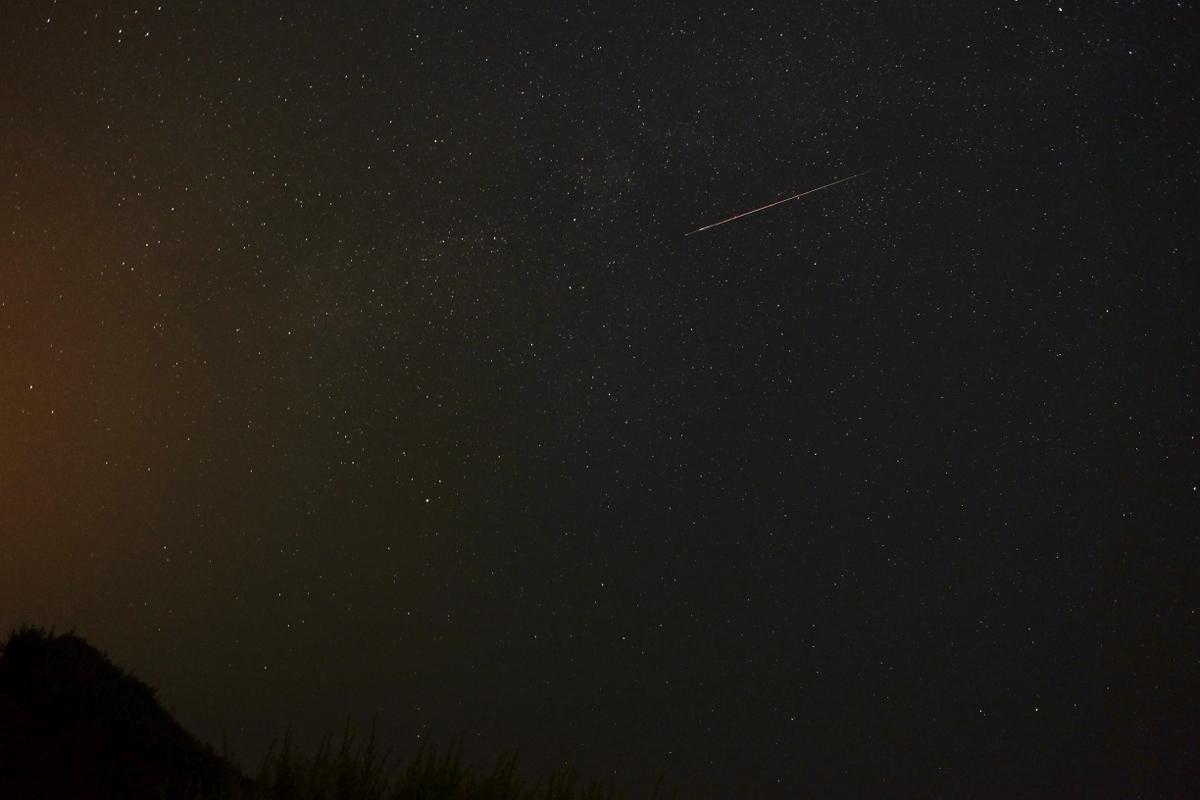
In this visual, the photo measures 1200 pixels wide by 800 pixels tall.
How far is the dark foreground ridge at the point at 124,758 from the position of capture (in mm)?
4910

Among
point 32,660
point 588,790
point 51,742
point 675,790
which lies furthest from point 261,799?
point 675,790

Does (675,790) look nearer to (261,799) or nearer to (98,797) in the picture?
(261,799)

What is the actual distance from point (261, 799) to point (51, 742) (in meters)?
0.96

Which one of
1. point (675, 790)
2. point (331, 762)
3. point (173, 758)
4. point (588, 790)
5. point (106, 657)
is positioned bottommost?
point (675, 790)

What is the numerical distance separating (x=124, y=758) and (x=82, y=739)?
7.9 inches

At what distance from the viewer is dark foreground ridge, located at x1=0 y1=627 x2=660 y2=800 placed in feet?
16.1

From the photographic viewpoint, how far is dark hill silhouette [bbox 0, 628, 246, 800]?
4.88 meters

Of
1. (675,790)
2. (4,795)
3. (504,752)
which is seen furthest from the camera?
(675,790)

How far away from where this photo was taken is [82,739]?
200 inches

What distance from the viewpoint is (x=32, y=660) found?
5.36m

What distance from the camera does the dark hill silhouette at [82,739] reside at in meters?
4.88

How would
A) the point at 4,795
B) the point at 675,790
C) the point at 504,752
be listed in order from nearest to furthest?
the point at 4,795
the point at 504,752
the point at 675,790

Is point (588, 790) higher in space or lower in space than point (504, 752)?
lower

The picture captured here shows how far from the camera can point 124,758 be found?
5.09m
